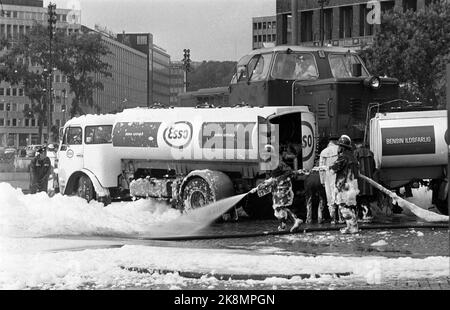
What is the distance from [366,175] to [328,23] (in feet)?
9.40

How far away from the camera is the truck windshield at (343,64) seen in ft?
64.5

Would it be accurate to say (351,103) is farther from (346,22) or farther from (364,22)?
(346,22)

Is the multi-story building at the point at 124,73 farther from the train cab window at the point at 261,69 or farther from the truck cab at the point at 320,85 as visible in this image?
the train cab window at the point at 261,69

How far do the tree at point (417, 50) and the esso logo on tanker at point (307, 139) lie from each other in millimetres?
3557

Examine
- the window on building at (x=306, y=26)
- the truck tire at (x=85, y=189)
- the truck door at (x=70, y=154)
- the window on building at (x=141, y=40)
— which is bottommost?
the truck tire at (x=85, y=189)

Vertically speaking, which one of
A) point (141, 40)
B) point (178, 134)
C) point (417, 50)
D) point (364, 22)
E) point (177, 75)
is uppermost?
point (417, 50)

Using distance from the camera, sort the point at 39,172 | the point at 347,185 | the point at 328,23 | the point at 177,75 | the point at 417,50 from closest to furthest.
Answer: the point at 177,75 → the point at 347,185 → the point at 328,23 → the point at 417,50 → the point at 39,172

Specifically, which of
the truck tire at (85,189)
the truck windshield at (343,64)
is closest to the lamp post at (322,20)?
the truck windshield at (343,64)

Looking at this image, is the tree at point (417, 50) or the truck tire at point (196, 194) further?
the tree at point (417, 50)

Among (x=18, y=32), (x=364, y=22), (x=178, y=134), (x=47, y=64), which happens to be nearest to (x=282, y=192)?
Result: (x=178, y=134)

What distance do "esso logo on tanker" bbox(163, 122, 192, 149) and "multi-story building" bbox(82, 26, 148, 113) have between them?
245 inches

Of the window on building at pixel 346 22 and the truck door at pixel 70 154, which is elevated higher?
the window on building at pixel 346 22

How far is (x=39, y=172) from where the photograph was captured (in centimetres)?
2608

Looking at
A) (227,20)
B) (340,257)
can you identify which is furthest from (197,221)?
(227,20)
